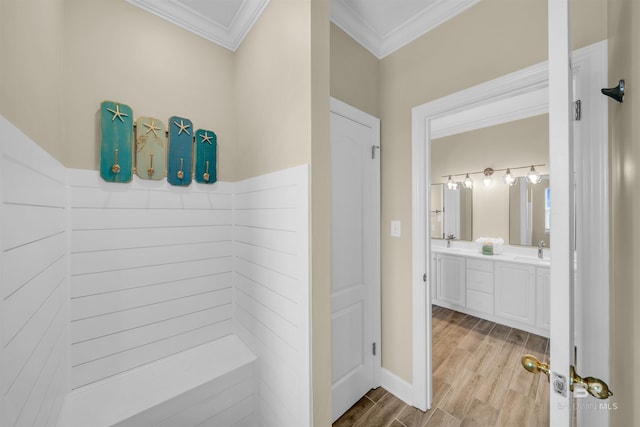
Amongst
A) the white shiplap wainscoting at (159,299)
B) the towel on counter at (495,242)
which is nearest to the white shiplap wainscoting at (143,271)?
the white shiplap wainscoting at (159,299)

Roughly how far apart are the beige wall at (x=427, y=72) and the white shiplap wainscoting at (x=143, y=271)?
1.24 meters

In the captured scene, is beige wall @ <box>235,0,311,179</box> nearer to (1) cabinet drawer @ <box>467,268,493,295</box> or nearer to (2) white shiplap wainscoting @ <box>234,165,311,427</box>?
(2) white shiplap wainscoting @ <box>234,165,311,427</box>

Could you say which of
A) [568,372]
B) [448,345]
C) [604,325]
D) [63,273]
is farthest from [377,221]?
[63,273]

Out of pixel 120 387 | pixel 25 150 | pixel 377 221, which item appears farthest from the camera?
pixel 377 221

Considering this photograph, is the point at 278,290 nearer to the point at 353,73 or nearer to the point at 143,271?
the point at 143,271

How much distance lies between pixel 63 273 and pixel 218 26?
170 centimetres

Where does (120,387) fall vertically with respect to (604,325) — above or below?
below

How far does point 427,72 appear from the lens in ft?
5.52

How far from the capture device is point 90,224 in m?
1.24

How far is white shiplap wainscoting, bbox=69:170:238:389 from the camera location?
4.02 feet

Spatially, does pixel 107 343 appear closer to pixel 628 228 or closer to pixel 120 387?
pixel 120 387

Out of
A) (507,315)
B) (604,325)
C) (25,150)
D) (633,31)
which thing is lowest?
(507,315)

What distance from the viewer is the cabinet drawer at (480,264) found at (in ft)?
9.80

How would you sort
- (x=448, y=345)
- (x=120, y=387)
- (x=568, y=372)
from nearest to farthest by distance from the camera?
(x=568, y=372), (x=120, y=387), (x=448, y=345)
